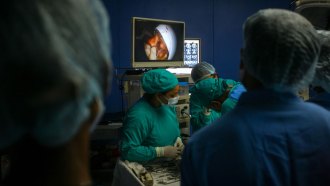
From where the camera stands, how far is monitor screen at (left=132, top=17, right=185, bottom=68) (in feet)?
10.8

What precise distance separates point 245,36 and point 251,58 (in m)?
0.09

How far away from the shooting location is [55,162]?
1.73ft

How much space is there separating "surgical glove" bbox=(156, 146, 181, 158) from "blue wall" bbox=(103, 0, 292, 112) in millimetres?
2823

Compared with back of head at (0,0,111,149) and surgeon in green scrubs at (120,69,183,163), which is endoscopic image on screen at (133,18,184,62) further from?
back of head at (0,0,111,149)

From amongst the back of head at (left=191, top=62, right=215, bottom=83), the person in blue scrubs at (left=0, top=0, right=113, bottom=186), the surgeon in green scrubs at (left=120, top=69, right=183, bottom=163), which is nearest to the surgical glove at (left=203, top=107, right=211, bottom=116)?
the surgeon in green scrubs at (left=120, top=69, right=183, bottom=163)

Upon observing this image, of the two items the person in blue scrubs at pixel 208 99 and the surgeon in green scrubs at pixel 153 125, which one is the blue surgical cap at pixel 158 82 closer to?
the surgeon in green scrubs at pixel 153 125

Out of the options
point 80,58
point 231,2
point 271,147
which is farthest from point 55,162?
point 231,2

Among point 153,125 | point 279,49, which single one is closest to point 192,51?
point 153,125

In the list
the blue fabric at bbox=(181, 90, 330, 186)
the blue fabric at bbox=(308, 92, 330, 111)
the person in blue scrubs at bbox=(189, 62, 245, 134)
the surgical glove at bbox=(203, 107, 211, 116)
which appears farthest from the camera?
the surgical glove at bbox=(203, 107, 211, 116)

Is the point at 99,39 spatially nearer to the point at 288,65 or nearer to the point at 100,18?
the point at 100,18

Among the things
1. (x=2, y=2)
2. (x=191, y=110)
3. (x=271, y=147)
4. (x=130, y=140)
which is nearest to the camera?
(x=2, y=2)

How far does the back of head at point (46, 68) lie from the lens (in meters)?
0.46

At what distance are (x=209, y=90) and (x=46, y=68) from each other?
2.78 meters

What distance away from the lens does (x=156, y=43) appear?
353cm
